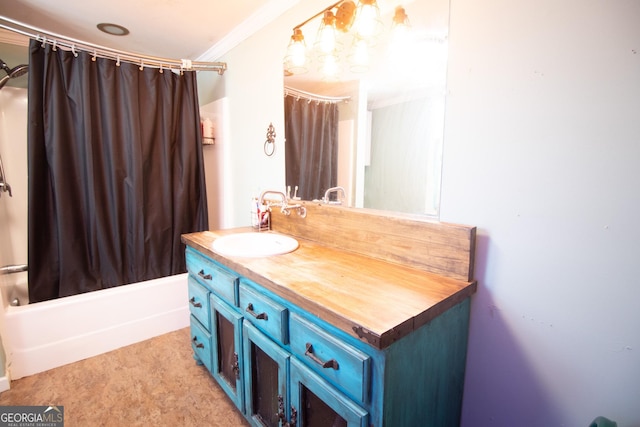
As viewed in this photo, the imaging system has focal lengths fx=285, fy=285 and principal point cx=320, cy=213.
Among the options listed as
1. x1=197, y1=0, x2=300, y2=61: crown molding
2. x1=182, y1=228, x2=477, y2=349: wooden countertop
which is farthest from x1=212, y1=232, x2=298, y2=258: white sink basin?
x1=197, y1=0, x2=300, y2=61: crown molding

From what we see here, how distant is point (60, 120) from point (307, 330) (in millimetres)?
2016

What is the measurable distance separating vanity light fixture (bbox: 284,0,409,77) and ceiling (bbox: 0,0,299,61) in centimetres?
28

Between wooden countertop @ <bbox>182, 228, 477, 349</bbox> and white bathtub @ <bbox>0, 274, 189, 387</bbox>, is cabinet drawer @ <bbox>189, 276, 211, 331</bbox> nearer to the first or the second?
wooden countertop @ <bbox>182, 228, 477, 349</bbox>

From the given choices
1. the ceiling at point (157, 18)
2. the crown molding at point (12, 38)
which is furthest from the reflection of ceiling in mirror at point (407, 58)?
the crown molding at point (12, 38)

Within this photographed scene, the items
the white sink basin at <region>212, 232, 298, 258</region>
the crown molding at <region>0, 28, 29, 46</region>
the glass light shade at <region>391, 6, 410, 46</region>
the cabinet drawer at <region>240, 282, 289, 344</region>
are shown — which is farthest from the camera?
the crown molding at <region>0, 28, 29, 46</region>

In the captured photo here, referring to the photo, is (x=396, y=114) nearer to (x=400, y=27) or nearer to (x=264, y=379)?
(x=400, y=27)

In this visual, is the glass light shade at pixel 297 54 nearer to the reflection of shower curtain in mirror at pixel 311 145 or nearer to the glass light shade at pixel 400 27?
the reflection of shower curtain in mirror at pixel 311 145

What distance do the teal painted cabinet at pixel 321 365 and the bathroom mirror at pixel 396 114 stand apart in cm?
47

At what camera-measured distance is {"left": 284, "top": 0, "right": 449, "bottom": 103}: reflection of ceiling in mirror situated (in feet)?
3.21

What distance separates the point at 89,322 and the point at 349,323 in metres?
1.93

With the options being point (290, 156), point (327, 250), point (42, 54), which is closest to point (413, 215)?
point (327, 250)

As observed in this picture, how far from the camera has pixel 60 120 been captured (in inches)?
68.6

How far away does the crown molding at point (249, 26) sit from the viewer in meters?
1.57

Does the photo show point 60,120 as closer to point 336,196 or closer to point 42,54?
point 42,54
